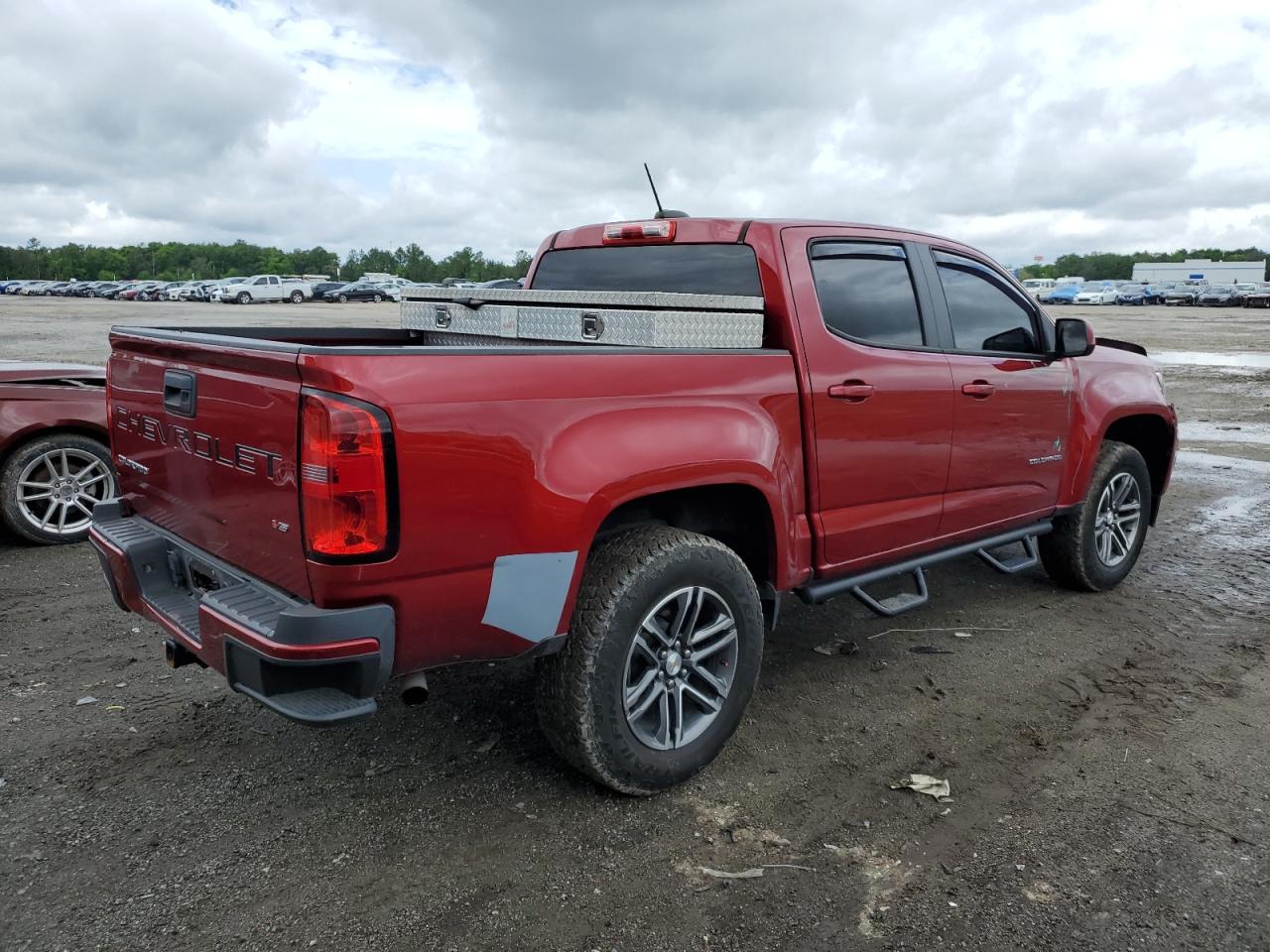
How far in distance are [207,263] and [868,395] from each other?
5886 inches

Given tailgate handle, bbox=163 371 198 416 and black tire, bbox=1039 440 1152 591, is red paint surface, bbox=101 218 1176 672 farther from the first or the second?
black tire, bbox=1039 440 1152 591

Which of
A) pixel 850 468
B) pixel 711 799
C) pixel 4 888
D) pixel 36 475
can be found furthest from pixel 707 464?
pixel 36 475

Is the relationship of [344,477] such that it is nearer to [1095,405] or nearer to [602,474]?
[602,474]

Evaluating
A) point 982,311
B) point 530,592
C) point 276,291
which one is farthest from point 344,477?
point 276,291

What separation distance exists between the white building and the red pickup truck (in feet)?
352

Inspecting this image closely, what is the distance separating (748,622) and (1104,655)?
216 cm

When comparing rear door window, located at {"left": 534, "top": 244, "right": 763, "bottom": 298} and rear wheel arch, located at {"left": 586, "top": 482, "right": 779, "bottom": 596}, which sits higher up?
rear door window, located at {"left": 534, "top": 244, "right": 763, "bottom": 298}

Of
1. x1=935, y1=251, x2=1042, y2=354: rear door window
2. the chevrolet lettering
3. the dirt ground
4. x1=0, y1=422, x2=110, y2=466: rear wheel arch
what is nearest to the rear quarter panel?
the chevrolet lettering

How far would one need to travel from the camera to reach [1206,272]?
102812 mm

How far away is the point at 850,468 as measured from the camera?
382 cm

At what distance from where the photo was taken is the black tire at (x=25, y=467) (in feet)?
19.2

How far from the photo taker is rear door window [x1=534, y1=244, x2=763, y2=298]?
3.90 metres

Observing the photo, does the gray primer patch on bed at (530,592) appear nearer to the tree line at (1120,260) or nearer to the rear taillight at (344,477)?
the rear taillight at (344,477)

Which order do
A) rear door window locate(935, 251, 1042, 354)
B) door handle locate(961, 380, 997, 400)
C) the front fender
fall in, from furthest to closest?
the front fender, rear door window locate(935, 251, 1042, 354), door handle locate(961, 380, 997, 400)
